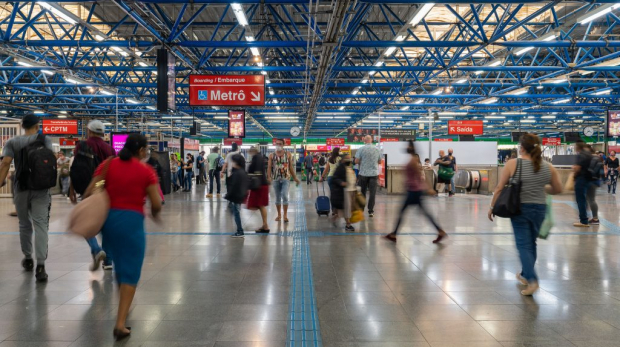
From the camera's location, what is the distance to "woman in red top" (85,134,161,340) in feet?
10.7

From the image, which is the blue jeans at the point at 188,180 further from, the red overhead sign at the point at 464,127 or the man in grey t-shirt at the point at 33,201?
the red overhead sign at the point at 464,127

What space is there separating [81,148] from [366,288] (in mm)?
3451

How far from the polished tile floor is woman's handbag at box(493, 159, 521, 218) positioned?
0.80m

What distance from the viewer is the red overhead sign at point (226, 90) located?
12250mm

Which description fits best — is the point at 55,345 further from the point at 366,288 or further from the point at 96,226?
the point at 366,288

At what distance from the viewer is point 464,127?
28844 mm

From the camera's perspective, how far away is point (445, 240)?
732cm

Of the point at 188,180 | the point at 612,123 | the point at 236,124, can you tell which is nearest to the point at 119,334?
the point at 188,180

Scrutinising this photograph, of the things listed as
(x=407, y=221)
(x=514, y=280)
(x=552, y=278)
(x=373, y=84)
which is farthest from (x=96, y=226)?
(x=373, y=84)

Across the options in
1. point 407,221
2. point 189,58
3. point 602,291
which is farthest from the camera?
point 189,58

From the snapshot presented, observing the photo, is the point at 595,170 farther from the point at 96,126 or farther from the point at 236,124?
the point at 236,124

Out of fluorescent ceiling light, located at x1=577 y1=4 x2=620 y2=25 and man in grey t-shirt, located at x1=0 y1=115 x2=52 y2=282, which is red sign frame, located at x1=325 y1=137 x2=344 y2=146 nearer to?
fluorescent ceiling light, located at x1=577 y1=4 x2=620 y2=25

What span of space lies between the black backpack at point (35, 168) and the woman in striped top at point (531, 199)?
4823 mm

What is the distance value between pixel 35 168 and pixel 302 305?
319 centimetres
